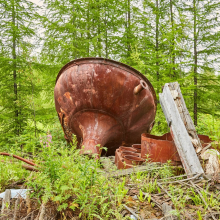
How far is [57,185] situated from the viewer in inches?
57.3

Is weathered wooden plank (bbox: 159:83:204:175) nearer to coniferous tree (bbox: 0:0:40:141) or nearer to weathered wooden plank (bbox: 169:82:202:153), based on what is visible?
weathered wooden plank (bbox: 169:82:202:153)

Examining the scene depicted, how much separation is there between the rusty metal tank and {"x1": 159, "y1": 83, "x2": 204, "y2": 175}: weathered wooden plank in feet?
2.52

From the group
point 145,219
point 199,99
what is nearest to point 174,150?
point 145,219

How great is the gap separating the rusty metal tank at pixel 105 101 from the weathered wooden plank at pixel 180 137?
0.77 metres

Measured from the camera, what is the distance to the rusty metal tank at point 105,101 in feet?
12.3

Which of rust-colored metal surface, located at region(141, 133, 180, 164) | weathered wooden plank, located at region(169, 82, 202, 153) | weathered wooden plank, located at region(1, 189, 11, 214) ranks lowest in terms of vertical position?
weathered wooden plank, located at region(1, 189, 11, 214)

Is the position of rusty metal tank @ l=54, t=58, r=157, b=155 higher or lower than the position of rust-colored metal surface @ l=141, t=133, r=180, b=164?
higher

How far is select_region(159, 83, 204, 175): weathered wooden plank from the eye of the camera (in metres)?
2.32

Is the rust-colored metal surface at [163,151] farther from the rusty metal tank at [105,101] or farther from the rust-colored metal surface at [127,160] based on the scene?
the rusty metal tank at [105,101]

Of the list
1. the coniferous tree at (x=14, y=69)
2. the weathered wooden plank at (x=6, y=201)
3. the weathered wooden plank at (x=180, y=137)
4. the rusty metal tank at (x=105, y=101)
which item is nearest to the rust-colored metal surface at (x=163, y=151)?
the weathered wooden plank at (x=180, y=137)

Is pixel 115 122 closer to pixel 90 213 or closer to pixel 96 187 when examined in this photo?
pixel 96 187

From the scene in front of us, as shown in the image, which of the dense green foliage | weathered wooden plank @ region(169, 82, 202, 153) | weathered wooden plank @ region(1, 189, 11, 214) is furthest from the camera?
the dense green foliage

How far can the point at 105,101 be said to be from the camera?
149 inches

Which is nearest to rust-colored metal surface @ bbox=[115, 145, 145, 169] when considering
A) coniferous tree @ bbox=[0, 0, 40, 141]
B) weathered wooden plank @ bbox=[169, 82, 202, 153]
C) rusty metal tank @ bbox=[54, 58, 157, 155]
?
rusty metal tank @ bbox=[54, 58, 157, 155]
